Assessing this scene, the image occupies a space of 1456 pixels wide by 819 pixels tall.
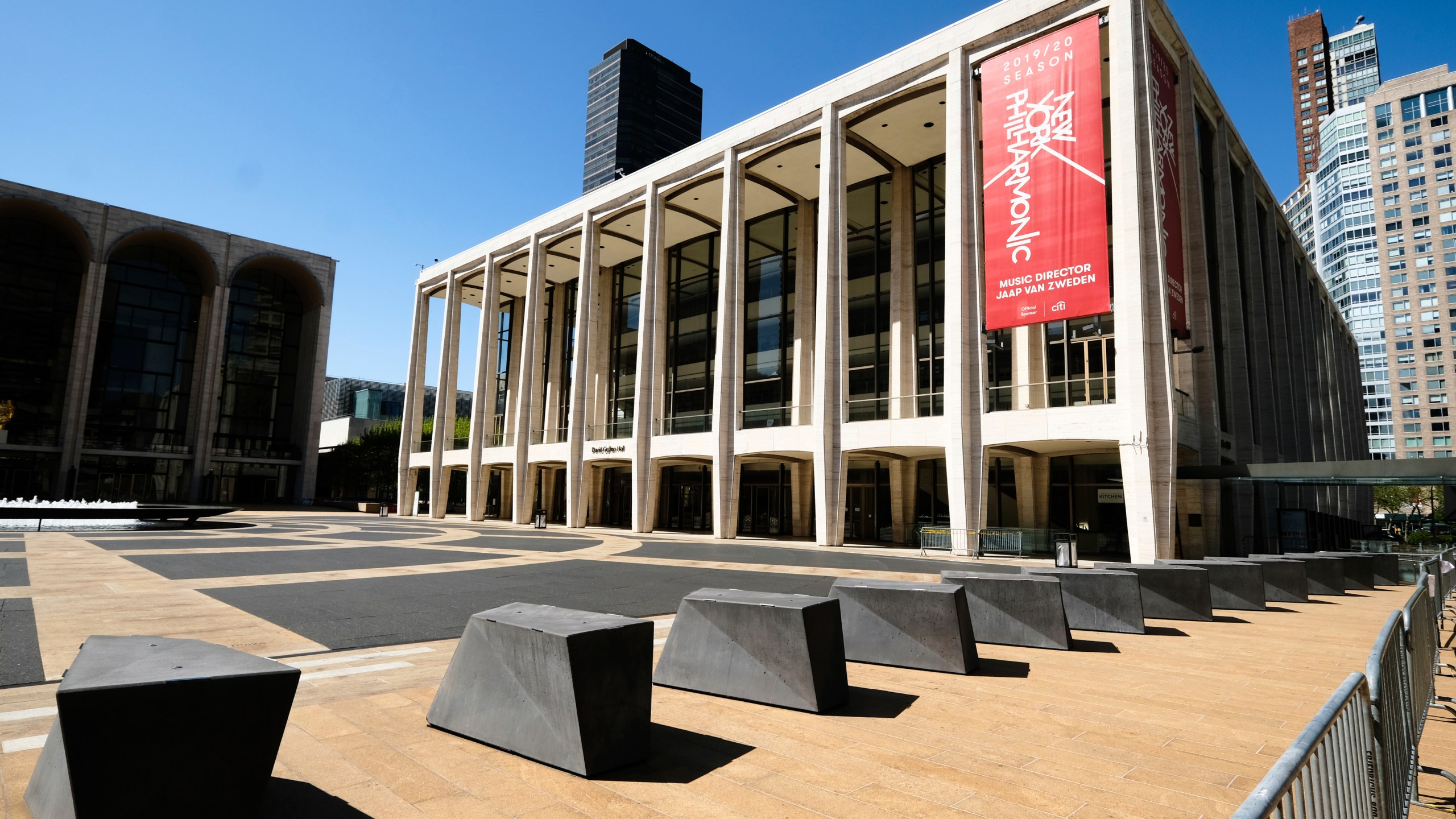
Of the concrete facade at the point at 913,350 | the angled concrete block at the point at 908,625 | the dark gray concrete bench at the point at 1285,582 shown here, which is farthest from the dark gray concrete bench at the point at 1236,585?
the concrete facade at the point at 913,350

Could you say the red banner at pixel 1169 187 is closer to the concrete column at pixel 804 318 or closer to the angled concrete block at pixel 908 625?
the concrete column at pixel 804 318

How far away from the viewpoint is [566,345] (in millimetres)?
52781

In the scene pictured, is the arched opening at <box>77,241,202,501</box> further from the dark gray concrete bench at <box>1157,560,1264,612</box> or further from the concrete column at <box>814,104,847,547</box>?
the dark gray concrete bench at <box>1157,560,1264,612</box>

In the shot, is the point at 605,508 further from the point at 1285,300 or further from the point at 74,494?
the point at 1285,300

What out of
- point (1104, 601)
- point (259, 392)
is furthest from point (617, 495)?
point (1104, 601)

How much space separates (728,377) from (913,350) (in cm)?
847

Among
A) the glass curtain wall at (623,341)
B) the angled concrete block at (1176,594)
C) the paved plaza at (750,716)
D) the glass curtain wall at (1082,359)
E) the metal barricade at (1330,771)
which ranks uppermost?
the glass curtain wall at (623,341)

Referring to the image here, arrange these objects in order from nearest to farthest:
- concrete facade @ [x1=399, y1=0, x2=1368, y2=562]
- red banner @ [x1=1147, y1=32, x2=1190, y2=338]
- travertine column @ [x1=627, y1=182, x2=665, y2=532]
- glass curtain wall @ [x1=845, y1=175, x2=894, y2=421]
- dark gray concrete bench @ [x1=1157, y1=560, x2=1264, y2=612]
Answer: dark gray concrete bench @ [x1=1157, y1=560, x2=1264, y2=612] < concrete facade @ [x1=399, y1=0, x2=1368, y2=562] < red banner @ [x1=1147, y1=32, x2=1190, y2=338] < glass curtain wall @ [x1=845, y1=175, x2=894, y2=421] < travertine column @ [x1=627, y1=182, x2=665, y2=532]

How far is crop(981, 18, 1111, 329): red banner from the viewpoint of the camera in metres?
23.0

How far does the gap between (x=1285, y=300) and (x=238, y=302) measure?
7732 cm

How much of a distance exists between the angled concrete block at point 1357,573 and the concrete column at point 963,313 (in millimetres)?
9594

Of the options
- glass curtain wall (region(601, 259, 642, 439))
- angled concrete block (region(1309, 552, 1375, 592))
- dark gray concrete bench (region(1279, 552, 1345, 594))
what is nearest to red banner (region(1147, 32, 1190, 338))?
angled concrete block (region(1309, 552, 1375, 592))

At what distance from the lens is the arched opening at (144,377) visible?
5259 centimetres

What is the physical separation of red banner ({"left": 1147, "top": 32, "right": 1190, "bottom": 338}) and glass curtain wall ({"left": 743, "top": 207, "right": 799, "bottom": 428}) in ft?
55.8
